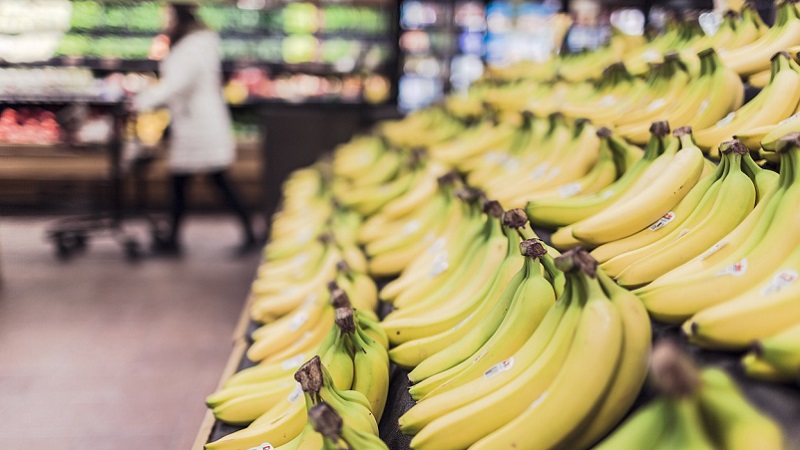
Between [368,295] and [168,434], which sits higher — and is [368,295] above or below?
above

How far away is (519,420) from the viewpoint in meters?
0.99

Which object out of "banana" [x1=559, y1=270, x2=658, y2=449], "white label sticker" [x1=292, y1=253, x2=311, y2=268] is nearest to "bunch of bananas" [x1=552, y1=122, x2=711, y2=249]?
"banana" [x1=559, y1=270, x2=658, y2=449]

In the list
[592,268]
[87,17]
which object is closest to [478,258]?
[592,268]

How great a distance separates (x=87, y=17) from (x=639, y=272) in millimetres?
6372

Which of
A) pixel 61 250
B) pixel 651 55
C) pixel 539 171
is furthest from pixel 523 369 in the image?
pixel 61 250

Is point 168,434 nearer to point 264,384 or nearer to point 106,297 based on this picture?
point 264,384

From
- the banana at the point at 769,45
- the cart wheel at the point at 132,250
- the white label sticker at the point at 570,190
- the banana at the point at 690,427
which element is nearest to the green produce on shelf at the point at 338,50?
the cart wheel at the point at 132,250

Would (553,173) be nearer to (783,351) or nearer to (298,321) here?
(298,321)

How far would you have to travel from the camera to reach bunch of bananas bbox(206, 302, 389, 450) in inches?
54.2

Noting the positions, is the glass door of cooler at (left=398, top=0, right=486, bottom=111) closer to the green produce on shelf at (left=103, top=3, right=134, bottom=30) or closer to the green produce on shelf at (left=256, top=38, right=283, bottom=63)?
the green produce on shelf at (left=256, top=38, right=283, bottom=63)

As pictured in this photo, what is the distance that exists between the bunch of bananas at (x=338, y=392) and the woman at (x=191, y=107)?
388 centimetres

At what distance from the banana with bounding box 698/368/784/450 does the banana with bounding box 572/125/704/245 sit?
0.72 meters

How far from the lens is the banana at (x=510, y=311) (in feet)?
3.95

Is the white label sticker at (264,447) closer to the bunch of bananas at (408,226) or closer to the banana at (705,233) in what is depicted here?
the banana at (705,233)
